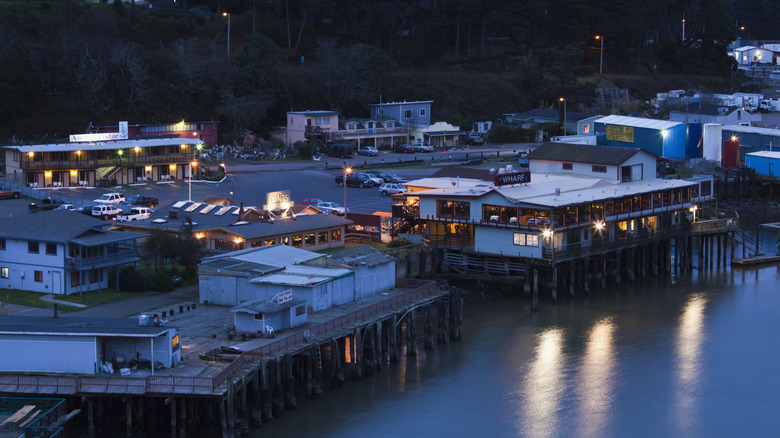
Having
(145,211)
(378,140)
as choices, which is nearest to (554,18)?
(378,140)

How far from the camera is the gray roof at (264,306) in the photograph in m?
42.2

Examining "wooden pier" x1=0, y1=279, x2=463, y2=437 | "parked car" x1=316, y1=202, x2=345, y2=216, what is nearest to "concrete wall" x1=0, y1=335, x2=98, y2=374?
"wooden pier" x1=0, y1=279, x2=463, y2=437

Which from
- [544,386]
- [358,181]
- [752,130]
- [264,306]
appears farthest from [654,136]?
[264,306]

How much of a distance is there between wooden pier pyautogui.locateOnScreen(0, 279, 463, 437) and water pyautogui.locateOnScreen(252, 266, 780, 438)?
81 cm

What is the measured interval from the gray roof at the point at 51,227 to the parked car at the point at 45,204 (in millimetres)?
14629

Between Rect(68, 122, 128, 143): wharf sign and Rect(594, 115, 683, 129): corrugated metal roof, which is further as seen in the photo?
Rect(594, 115, 683, 129): corrugated metal roof

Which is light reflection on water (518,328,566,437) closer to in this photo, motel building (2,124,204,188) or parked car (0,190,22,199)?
parked car (0,190,22,199)

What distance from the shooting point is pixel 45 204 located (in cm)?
6988

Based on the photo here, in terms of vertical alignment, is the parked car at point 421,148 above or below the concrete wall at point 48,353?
above

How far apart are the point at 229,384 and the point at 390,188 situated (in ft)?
156

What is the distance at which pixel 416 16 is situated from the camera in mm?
146750

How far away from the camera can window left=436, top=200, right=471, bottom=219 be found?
60.6 meters

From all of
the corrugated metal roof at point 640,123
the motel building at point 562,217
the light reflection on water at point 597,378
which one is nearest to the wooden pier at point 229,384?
the light reflection on water at point 597,378

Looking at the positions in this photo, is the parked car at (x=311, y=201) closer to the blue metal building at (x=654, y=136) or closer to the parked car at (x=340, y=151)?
the parked car at (x=340, y=151)
